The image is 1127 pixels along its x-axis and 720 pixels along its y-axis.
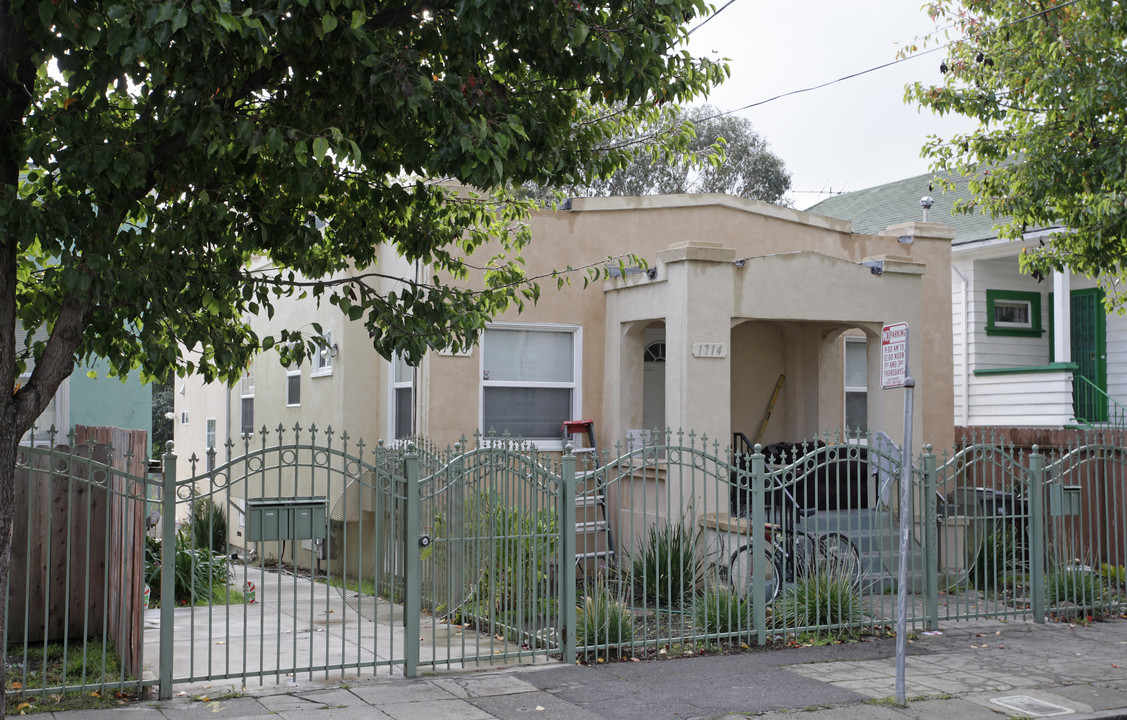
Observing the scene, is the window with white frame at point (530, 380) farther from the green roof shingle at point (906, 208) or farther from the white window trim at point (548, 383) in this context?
the green roof shingle at point (906, 208)

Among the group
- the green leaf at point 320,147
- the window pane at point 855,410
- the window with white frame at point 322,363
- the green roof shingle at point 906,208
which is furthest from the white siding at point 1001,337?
the green leaf at point 320,147

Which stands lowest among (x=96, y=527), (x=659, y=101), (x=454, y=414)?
(x=96, y=527)

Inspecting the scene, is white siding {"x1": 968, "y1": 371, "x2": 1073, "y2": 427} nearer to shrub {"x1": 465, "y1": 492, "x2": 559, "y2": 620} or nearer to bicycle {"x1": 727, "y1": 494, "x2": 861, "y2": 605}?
bicycle {"x1": 727, "y1": 494, "x2": 861, "y2": 605}

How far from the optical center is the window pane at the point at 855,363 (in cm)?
1672

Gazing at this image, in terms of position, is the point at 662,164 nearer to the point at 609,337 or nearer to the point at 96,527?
the point at 609,337

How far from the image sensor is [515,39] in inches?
273

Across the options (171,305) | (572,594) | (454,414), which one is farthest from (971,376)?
(171,305)

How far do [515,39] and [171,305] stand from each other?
2.71 meters

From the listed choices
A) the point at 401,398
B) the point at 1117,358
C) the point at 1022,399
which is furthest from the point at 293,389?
the point at 1117,358

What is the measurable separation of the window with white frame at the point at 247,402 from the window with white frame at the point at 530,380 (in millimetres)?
7485

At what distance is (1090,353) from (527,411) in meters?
11.3

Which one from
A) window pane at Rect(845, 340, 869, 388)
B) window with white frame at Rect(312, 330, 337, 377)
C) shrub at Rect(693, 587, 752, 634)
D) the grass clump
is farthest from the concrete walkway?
window pane at Rect(845, 340, 869, 388)

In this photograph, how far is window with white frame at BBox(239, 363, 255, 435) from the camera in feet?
65.4

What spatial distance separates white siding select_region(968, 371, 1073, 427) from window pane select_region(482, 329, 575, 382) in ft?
28.8
